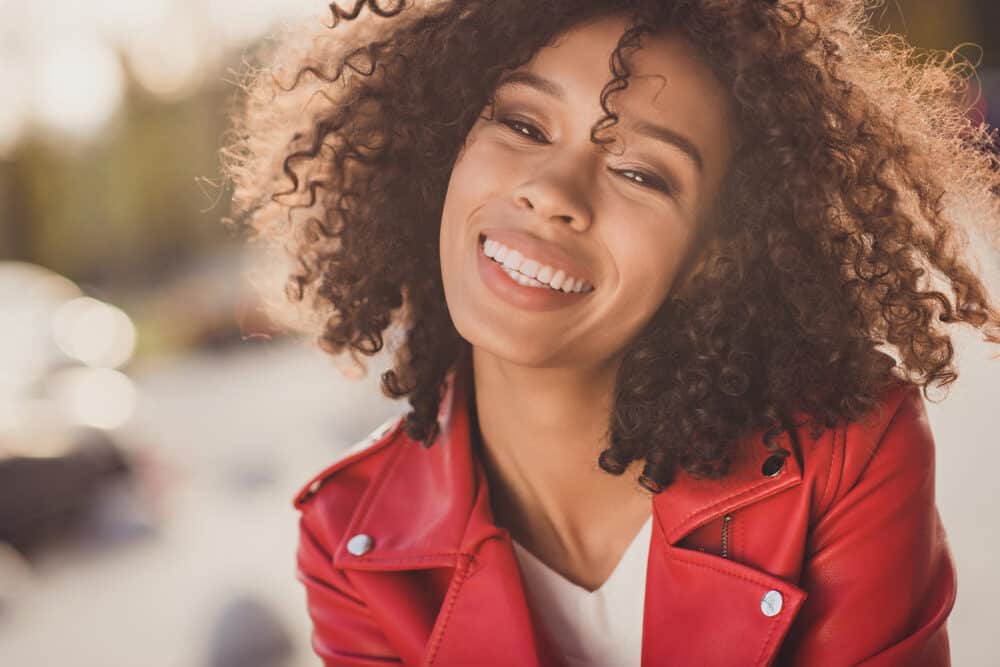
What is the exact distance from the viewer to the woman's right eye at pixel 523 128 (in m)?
1.87

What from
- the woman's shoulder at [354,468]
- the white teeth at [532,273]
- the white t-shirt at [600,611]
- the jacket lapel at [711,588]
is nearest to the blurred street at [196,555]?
the woman's shoulder at [354,468]

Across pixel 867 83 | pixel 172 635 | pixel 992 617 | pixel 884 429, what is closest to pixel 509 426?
pixel 884 429

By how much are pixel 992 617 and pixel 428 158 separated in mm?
2222

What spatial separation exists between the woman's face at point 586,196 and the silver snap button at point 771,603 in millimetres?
562

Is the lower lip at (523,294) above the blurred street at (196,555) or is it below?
above

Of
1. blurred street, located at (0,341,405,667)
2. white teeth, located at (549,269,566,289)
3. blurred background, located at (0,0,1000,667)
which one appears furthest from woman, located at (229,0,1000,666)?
blurred street, located at (0,341,405,667)

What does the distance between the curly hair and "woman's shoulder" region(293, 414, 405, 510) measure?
98mm

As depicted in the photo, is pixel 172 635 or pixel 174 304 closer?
pixel 172 635

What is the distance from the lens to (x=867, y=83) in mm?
1987

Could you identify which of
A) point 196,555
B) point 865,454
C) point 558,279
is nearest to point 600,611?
point 865,454

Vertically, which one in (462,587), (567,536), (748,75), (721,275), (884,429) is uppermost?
(748,75)

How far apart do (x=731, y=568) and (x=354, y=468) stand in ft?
2.97

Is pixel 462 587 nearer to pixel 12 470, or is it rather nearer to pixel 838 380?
pixel 838 380

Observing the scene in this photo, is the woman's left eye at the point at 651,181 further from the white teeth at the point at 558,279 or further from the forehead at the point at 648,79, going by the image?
the white teeth at the point at 558,279
